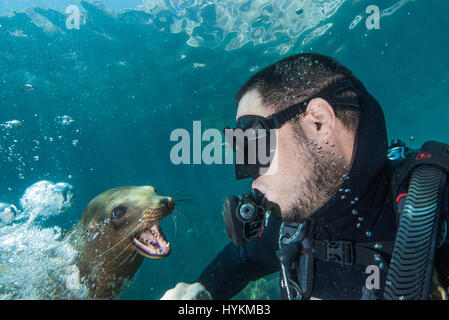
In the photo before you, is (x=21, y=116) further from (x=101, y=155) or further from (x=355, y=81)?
(x=355, y=81)

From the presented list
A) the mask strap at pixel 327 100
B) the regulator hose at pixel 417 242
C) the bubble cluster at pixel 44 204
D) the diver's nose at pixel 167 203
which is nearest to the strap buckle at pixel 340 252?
the regulator hose at pixel 417 242

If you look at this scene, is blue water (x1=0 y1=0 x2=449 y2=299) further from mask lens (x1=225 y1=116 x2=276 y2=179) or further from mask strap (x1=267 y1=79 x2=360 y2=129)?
mask strap (x1=267 y1=79 x2=360 y2=129)

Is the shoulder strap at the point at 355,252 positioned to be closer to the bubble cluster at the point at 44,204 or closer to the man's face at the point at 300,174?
the man's face at the point at 300,174

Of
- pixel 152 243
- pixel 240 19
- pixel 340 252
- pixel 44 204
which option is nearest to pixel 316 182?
pixel 340 252

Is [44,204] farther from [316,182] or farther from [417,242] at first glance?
[417,242]

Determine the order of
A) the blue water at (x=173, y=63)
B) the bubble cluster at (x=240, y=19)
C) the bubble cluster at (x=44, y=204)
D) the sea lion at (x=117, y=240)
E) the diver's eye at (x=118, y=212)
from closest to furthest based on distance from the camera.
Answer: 1. the sea lion at (x=117, y=240)
2. the diver's eye at (x=118, y=212)
3. the bubble cluster at (x=44, y=204)
4. the bubble cluster at (x=240, y=19)
5. the blue water at (x=173, y=63)

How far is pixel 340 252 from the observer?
2088 mm

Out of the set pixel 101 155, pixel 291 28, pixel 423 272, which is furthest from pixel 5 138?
pixel 423 272

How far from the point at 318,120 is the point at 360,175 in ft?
1.92

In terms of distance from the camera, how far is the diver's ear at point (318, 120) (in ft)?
6.66

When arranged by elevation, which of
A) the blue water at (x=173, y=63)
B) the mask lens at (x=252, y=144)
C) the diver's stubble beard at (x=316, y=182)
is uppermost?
the blue water at (x=173, y=63)

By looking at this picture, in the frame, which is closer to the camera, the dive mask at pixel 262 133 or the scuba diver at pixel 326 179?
the scuba diver at pixel 326 179

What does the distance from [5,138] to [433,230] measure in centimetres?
3265

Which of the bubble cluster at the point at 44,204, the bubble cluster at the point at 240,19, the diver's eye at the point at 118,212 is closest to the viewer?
the diver's eye at the point at 118,212
